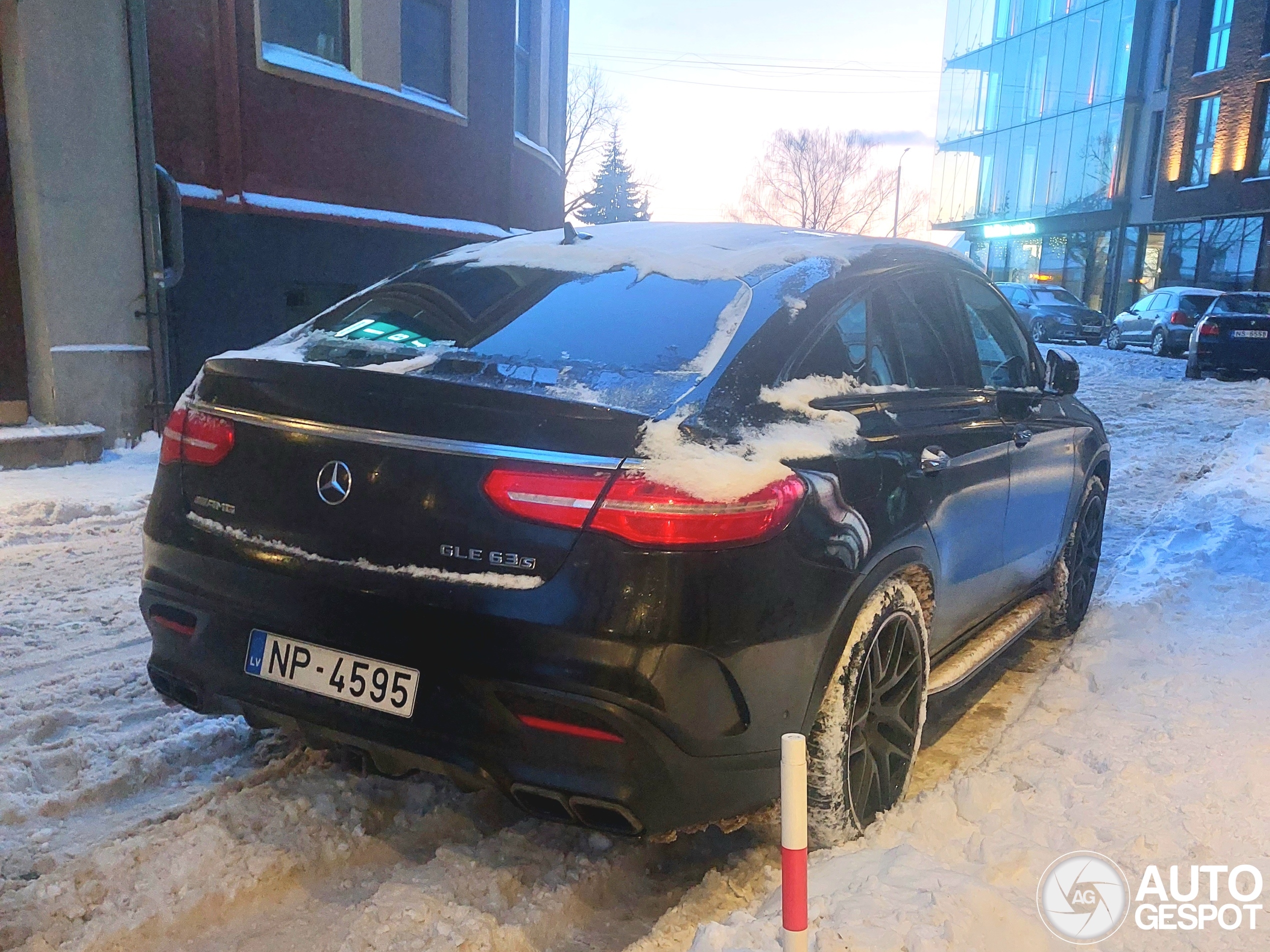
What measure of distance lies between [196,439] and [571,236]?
4.43ft

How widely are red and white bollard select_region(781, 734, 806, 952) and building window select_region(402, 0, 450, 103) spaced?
1009 cm

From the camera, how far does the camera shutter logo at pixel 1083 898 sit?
2.31 meters

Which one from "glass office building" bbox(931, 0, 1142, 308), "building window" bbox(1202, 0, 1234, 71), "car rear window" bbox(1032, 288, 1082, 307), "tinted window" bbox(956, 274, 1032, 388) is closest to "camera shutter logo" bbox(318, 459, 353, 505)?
"tinted window" bbox(956, 274, 1032, 388)

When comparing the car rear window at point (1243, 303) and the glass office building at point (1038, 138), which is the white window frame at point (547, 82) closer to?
the car rear window at point (1243, 303)

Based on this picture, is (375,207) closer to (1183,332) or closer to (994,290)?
(994,290)

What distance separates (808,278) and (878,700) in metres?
1.20

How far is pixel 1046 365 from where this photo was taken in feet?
14.0

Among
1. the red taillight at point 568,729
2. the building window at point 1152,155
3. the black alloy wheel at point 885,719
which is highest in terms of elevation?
the building window at point 1152,155

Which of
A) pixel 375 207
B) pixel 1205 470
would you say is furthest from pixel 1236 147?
pixel 375 207

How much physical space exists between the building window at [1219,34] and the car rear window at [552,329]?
1341 inches

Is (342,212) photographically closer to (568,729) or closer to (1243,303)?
(568,729)

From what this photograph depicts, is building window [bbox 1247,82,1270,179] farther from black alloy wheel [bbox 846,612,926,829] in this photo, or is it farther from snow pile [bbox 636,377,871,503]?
snow pile [bbox 636,377,871,503]

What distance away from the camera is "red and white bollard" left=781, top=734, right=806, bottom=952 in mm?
1836

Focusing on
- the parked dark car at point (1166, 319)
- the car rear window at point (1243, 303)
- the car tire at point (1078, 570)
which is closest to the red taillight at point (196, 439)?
the car tire at point (1078, 570)
